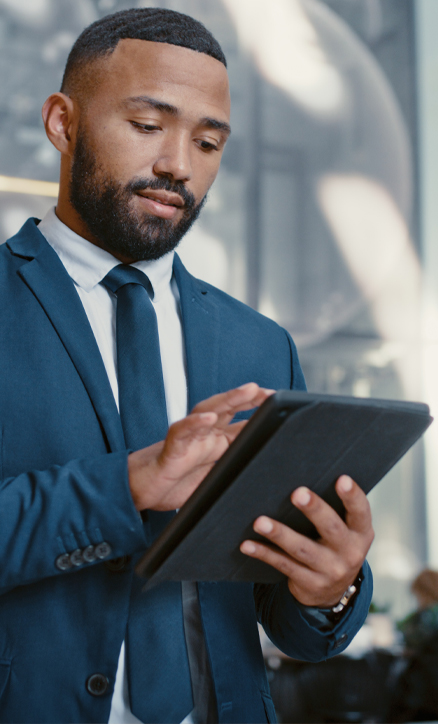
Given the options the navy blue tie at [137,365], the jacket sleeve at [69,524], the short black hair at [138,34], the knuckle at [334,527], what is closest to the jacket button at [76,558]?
the jacket sleeve at [69,524]

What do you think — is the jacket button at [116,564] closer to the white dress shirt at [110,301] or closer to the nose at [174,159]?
the white dress shirt at [110,301]

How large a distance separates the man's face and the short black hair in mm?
21

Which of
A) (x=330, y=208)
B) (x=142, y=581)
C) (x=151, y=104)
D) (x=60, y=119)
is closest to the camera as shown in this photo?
(x=142, y=581)

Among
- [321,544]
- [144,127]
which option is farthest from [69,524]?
[144,127]

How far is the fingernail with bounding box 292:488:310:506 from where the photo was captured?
39.7 inches

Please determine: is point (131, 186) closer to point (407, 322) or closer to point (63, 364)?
point (63, 364)

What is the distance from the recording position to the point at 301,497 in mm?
1009

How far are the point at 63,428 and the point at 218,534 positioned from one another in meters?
0.32

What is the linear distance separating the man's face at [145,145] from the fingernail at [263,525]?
0.61 metres

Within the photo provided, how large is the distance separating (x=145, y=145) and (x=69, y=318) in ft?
1.13

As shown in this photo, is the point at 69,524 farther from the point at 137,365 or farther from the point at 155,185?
the point at 155,185

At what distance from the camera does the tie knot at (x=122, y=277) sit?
1385mm

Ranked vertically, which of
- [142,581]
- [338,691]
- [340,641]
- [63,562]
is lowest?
[338,691]

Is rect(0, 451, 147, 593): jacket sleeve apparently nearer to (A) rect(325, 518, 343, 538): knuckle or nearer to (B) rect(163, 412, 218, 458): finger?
(B) rect(163, 412, 218, 458): finger
